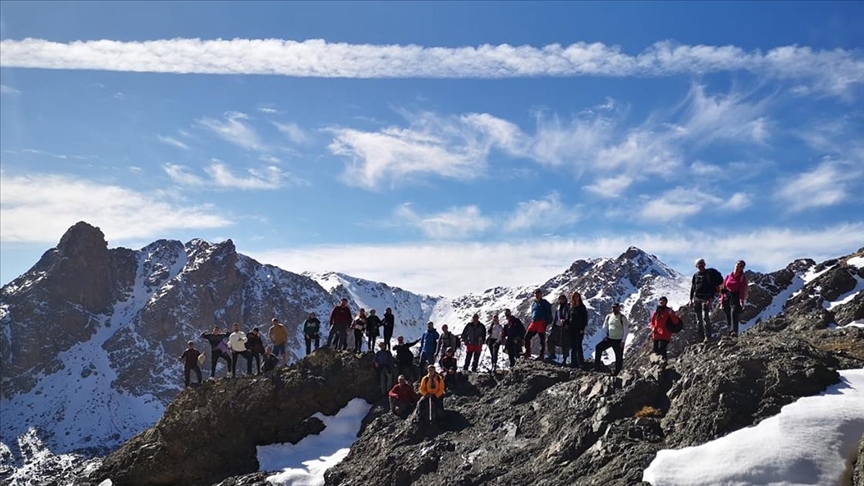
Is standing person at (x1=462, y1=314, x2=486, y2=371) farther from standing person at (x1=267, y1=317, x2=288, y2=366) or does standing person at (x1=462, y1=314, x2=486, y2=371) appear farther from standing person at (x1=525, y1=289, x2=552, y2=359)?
standing person at (x1=267, y1=317, x2=288, y2=366)

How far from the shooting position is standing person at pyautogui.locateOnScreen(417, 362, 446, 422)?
27602 mm

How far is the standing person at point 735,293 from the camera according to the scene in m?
26.3

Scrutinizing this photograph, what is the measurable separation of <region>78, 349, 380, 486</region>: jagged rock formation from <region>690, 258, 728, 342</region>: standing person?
1645cm

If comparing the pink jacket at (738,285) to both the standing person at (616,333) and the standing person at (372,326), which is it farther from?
the standing person at (372,326)

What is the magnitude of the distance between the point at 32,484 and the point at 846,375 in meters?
216

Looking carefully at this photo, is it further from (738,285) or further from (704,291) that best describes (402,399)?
A: (738,285)

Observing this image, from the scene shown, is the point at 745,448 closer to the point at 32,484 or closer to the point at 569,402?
the point at 569,402

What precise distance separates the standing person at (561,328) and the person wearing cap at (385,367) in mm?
8026

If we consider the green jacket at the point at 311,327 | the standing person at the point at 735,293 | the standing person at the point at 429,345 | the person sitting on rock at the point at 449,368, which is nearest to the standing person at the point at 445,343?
the standing person at the point at 429,345

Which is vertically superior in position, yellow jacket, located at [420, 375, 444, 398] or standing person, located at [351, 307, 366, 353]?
standing person, located at [351, 307, 366, 353]

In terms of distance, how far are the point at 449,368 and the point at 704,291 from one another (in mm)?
12441

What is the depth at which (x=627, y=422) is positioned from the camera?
69.3 feet

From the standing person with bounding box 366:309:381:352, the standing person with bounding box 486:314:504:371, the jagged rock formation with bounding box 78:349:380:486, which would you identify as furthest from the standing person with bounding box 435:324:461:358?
the jagged rock formation with bounding box 78:349:380:486

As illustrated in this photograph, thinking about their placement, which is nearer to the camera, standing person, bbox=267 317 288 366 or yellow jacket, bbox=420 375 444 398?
yellow jacket, bbox=420 375 444 398
